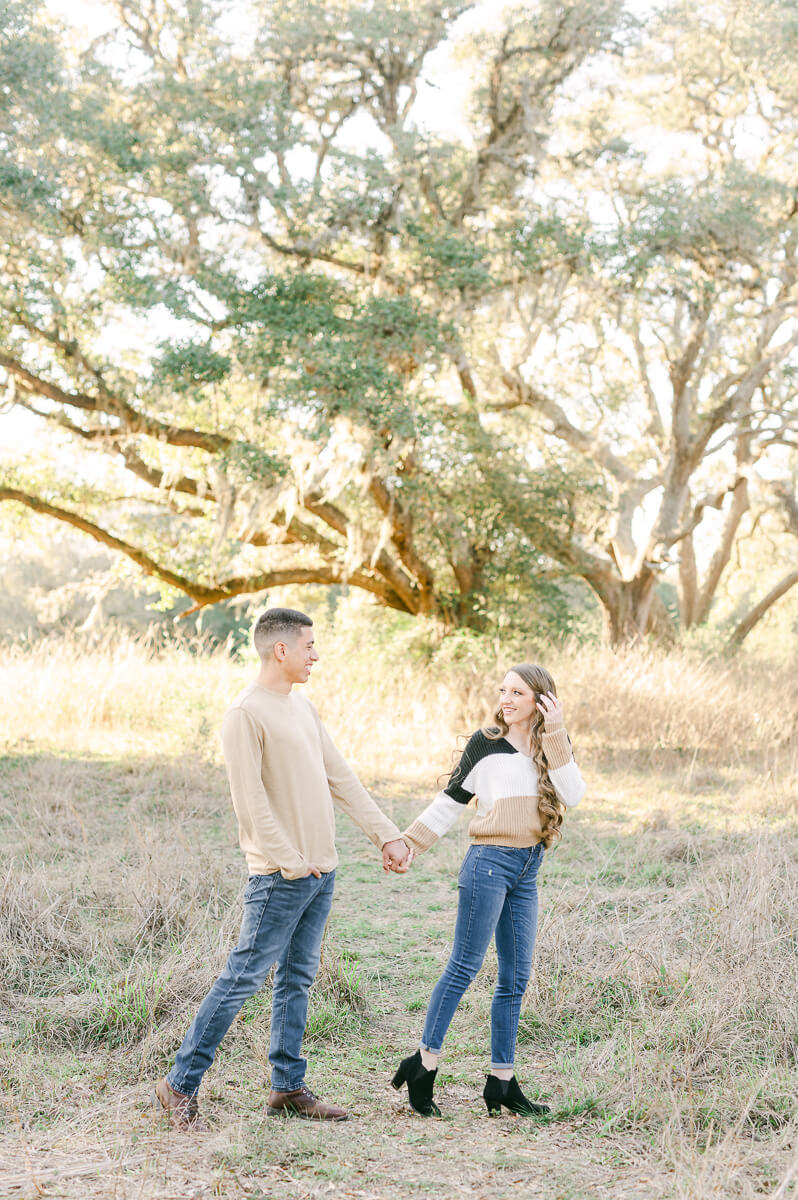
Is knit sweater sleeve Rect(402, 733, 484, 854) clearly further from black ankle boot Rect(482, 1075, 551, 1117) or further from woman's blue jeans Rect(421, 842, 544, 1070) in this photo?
black ankle boot Rect(482, 1075, 551, 1117)

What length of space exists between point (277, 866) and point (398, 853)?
1.56 feet

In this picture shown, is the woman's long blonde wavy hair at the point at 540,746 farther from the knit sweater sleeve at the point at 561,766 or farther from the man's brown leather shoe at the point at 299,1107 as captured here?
the man's brown leather shoe at the point at 299,1107

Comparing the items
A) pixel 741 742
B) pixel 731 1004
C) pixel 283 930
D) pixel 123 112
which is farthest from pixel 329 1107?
pixel 123 112

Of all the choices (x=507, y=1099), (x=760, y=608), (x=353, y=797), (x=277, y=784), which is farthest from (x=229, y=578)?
(x=507, y=1099)

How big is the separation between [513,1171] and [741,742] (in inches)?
316

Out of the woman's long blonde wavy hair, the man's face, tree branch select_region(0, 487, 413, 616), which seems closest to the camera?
the man's face

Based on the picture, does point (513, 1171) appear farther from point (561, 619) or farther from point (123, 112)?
point (123, 112)

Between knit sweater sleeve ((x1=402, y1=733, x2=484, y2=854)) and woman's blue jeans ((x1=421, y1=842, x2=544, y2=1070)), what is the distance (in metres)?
0.14

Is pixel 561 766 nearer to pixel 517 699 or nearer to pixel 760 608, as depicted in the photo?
pixel 517 699

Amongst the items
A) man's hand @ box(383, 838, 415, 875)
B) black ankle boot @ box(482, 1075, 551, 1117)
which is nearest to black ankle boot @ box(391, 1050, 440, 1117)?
black ankle boot @ box(482, 1075, 551, 1117)

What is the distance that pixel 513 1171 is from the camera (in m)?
3.00

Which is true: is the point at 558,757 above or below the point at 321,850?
above

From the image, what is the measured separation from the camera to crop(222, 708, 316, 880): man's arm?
122 inches

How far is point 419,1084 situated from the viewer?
3.33 metres
